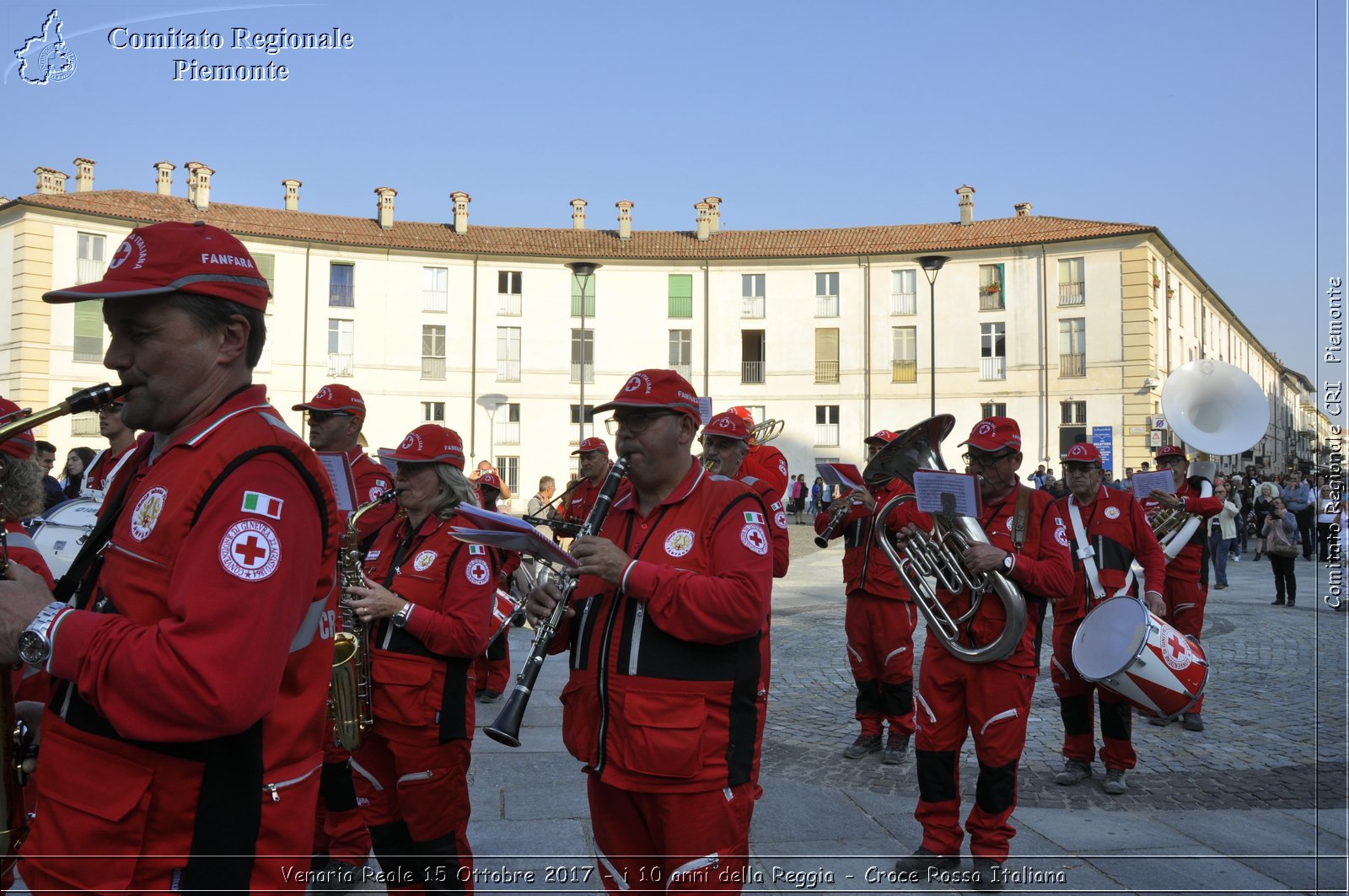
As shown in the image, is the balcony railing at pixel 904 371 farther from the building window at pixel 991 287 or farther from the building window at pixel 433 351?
the building window at pixel 433 351

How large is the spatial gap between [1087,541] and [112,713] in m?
6.75

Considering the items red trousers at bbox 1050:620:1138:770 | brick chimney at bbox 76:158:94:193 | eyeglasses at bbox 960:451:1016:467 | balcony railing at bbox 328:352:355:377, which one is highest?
brick chimney at bbox 76:158:94:193

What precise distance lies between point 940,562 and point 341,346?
128 ft

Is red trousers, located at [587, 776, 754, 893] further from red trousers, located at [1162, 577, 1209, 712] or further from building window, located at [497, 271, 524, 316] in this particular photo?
building window, located at [497, 271, 524, 316]

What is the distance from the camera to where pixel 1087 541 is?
725cm

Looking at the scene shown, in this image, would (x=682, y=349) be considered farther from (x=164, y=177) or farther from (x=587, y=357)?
(x=164, y=177)

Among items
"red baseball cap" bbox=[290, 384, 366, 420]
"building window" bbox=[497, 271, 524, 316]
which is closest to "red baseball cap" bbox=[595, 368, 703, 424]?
"red baseball cap" bbox=[290, 384, 366, 420]

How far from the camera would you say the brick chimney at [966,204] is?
44.6 m

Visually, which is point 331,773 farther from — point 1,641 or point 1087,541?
point 1087,541

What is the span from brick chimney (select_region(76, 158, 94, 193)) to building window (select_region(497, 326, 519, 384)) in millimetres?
17009

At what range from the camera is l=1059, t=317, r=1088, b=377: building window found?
40.3m

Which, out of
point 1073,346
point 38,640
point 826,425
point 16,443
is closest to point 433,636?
point 16,443

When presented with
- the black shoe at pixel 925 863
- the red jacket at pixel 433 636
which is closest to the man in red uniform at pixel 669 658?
the red jacket at pixel 433 636

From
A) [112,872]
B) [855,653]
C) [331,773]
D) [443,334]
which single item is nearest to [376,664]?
[331,773]
